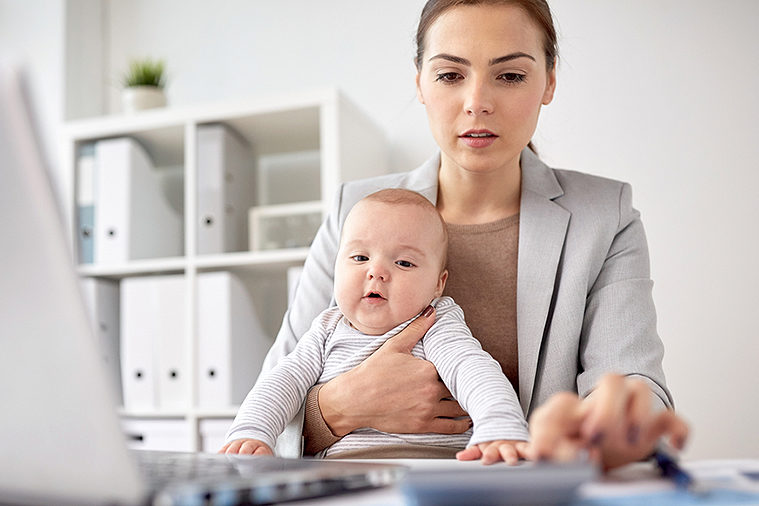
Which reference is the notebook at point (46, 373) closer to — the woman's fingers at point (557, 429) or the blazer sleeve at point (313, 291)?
the woman's fingers at point (557, 429)

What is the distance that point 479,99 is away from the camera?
1248 mm

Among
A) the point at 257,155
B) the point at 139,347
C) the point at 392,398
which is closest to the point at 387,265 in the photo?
the point at 392,398

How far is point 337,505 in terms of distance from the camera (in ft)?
1.41

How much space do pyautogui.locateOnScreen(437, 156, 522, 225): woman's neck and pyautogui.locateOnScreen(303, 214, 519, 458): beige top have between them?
0.03m

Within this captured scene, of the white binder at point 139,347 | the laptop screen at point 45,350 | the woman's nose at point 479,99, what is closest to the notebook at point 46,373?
the laptop screen at point 45,350

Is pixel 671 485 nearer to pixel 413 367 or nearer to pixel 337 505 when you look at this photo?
pixel 337 505

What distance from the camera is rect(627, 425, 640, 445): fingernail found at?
19.7 inches

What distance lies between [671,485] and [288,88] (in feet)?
7.89

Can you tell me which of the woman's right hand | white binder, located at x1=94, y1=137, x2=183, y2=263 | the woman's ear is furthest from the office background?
the woman's right hand

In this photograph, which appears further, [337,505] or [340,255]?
[340,255]

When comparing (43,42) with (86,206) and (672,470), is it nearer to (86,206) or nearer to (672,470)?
(86,206)

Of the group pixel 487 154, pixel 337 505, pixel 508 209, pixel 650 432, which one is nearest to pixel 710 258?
pixel 508 209

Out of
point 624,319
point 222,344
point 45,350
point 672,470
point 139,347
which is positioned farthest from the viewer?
point 139,347

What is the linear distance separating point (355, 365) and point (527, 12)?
0.69 metres
